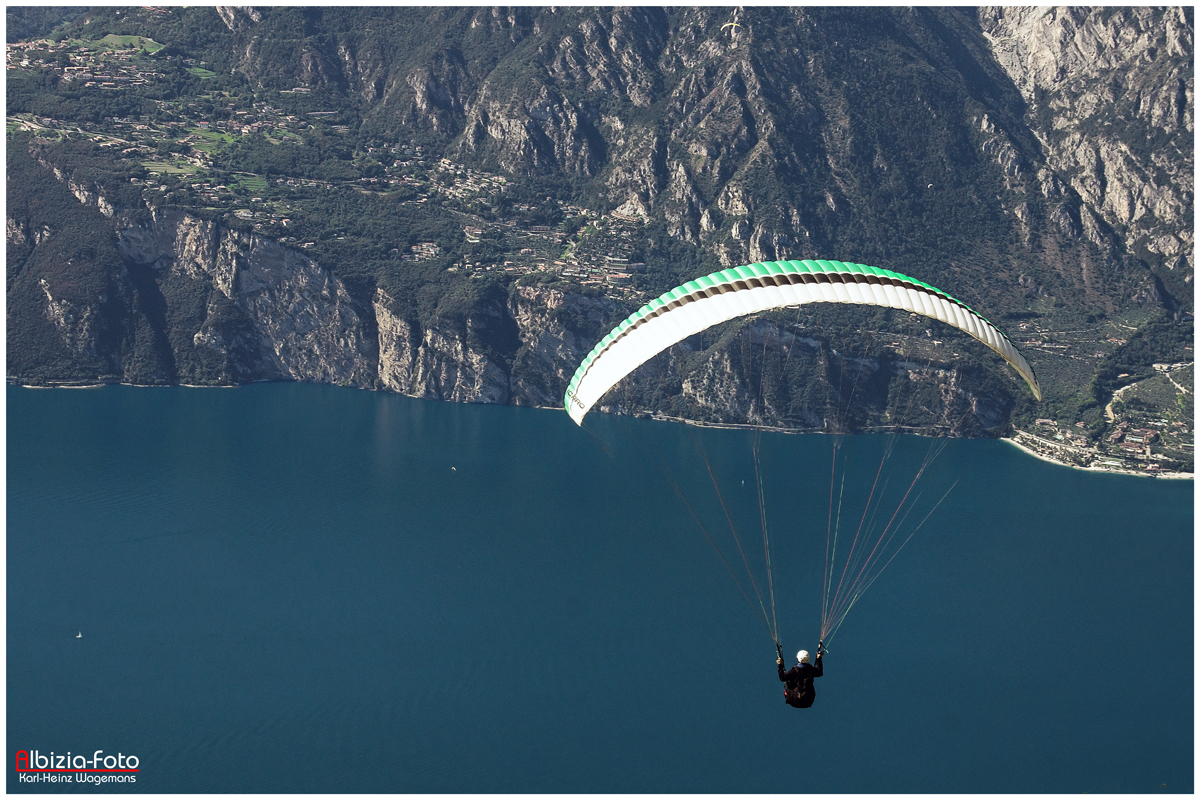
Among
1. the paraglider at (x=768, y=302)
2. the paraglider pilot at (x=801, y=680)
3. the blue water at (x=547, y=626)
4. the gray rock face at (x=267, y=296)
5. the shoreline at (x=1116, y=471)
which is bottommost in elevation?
the blue water at (x=547, y=626)

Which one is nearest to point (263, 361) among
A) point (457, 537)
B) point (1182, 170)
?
point (457, 537)

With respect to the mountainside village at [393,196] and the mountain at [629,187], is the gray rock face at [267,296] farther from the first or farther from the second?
the mountainside village at [393,196]

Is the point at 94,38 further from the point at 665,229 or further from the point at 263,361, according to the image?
the point at 665,229

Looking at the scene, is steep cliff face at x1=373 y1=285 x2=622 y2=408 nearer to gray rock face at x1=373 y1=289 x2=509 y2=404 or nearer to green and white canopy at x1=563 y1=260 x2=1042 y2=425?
gray rock face at x1=373 y1=289 x2=509 y2=404

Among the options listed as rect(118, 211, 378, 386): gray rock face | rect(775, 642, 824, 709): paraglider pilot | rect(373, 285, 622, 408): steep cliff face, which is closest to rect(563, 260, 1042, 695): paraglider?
rect(775, 642, 824, 709): paraglider pilot

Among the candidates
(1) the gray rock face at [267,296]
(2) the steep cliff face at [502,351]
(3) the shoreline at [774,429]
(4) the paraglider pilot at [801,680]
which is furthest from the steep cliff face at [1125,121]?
(4) the paraglider pilot at [801,680]

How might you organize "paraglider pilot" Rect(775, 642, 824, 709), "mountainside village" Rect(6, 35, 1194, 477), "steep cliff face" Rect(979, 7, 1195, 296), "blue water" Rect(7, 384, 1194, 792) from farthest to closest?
1. "steep cliff face" Rect(979, 7, 1195, 296)
2. "mountainside village" Rect(6, 35, 1194, 477)
3. "blue water" Rect(7, 384, 1194, 792)
4. "paraglider pilot" Rect(775, 642, 824, 709)
